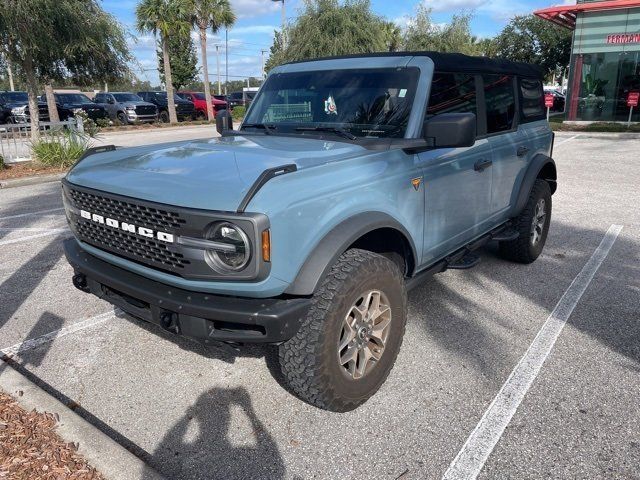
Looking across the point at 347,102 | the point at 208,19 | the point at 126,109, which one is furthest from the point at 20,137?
the point at 208,19

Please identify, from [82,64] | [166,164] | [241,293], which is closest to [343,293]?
[241,293]

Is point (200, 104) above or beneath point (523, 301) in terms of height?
above

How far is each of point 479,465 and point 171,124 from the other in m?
28.4

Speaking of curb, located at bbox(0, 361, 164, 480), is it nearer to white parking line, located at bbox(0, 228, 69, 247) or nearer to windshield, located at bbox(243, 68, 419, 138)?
windshield, located at bbox(243, 68, 419, 138)

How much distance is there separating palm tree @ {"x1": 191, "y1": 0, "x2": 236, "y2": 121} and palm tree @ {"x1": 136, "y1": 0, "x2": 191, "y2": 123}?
4.10 ft

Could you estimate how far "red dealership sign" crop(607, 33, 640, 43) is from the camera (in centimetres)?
2128

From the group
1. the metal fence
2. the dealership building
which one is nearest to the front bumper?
the metal fence

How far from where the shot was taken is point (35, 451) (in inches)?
95.3

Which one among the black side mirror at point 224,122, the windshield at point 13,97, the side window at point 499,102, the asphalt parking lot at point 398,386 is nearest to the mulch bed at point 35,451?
the asphalt parking lot at point 398,386

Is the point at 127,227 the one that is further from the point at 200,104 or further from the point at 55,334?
the point at 200,104

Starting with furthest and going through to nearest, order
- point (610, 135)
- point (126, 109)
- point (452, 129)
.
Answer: point (126, 109), point (610, 135), point (452, 129)

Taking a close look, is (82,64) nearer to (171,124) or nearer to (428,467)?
(428,467)

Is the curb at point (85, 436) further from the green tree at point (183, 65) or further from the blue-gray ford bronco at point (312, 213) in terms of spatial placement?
the green tree at point (183, 65)

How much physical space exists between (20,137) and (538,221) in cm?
1288
